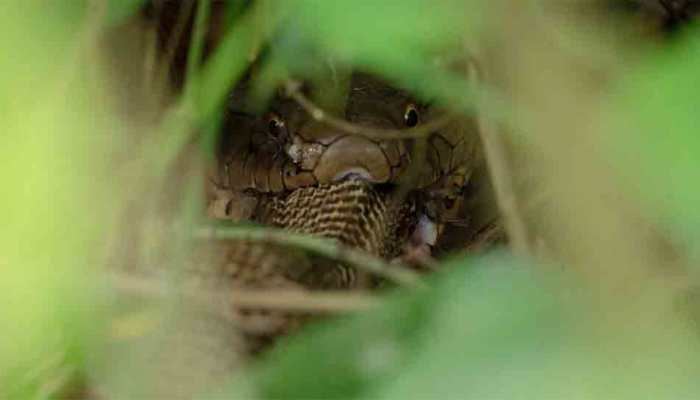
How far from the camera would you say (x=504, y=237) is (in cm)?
172

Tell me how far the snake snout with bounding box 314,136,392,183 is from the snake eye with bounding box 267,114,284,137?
0.53 ft

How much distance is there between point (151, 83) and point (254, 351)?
0.35 metres

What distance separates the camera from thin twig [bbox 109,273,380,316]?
1.01 meters

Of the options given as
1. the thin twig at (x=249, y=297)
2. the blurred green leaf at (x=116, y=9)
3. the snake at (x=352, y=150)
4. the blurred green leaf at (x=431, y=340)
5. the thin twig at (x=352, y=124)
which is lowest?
the blurred green leaf at (x=431, y=340)

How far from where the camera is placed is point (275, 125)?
2135 millimetres

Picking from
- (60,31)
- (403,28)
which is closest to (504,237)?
(60,31)

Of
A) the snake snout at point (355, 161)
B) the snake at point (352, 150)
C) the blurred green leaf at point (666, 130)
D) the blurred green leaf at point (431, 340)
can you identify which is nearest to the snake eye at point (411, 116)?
the snake at point (352, 150)

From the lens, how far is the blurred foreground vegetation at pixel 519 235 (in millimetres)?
718

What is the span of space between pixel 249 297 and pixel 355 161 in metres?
0.75

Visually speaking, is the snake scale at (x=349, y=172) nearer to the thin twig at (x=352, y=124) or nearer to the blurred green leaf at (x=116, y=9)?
the thin twig at (x=352, y=124)

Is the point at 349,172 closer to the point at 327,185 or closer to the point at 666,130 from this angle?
the point at 327,185

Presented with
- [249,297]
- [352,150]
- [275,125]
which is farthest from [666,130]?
[275,125]

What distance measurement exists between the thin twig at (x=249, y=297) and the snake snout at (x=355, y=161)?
0.62 metres

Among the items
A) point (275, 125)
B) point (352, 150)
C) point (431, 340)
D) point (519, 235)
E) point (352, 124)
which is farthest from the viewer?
point (275, 125)
